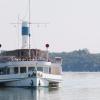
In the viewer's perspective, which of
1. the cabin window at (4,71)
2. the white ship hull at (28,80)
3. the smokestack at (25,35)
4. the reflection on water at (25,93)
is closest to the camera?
the reflection on water at (25,93)

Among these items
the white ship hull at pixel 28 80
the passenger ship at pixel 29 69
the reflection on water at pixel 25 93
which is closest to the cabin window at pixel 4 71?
the passenger ship at pixel 29 69

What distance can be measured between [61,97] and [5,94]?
8564mm

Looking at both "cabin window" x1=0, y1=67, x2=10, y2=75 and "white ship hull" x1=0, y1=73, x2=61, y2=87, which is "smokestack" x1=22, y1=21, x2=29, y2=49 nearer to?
"cabin window" x1=0, y1=67, x2=10, y2=75

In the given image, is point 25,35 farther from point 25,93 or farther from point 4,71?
point 25,93

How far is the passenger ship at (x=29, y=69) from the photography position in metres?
108

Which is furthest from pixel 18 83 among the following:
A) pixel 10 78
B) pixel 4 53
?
pixel 4 53

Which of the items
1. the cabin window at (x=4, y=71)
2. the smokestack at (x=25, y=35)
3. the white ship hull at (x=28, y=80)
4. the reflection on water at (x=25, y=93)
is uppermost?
the smokestack at (x=25, y=35)

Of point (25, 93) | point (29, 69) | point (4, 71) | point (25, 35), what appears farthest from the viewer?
point (25, 35)

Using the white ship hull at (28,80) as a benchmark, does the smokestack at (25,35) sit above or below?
above

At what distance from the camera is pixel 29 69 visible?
111 meters

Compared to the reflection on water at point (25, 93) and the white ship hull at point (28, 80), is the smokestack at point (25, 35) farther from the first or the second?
the reflection on water at point (25, 93)

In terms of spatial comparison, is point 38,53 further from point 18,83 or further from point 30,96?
point 30,96

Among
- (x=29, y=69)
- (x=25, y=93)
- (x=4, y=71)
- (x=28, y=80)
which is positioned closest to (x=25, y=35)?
(x=4, y=71)

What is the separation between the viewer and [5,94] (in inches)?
3883
